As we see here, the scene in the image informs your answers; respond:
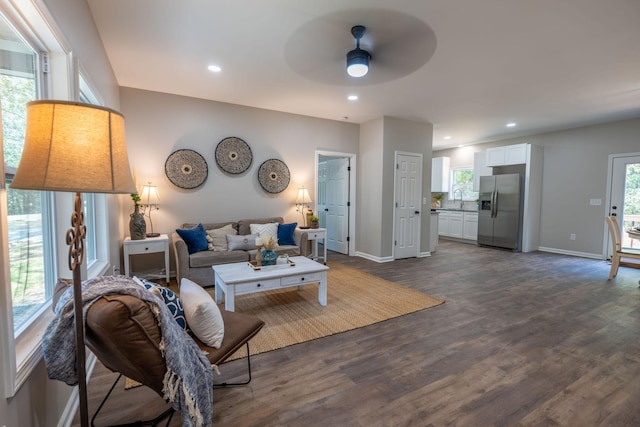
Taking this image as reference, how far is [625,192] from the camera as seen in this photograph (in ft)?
17.0

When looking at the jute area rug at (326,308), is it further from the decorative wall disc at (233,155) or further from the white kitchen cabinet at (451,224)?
the white kitchen cabinet at (451,224)

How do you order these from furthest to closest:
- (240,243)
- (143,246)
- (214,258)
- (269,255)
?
(240,243) → (214,258) → (143,246) → (269,255)

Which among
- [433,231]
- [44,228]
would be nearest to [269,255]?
[44,228]

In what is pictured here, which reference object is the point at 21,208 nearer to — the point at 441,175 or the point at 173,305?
the point at 173,305

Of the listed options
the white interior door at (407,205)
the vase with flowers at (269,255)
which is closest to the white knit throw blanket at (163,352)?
the vase with flowers at (269,255)

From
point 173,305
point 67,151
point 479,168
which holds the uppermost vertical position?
point 479,168

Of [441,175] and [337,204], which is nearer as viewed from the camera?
[337,204]

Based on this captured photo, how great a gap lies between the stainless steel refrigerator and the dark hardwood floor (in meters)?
2.98

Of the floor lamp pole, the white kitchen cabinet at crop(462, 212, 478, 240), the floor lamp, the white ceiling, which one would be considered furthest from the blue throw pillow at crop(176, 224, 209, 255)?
the white kitchen cabinet at crop(462, 212, 478, 240)

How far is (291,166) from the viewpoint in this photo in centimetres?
508

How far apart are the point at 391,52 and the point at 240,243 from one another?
296cm

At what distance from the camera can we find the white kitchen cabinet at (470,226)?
7.20 metres

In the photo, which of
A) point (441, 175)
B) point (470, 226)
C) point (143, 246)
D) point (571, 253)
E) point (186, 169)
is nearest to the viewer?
point (143, 246)

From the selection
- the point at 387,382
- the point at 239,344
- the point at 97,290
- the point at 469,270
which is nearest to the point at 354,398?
the point at 387,382
